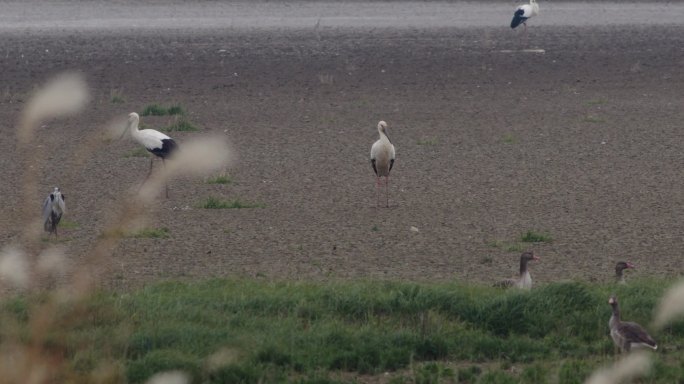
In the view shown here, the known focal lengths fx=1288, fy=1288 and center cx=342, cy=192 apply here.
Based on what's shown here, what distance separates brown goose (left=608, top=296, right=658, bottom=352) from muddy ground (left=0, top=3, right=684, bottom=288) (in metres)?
2.10

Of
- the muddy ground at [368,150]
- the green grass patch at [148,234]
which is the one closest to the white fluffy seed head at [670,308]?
the muddy ground at [368,150]

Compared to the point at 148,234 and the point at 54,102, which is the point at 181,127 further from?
the point at 54,102

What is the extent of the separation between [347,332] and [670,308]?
83.4 inches

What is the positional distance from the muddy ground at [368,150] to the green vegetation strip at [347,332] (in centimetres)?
110

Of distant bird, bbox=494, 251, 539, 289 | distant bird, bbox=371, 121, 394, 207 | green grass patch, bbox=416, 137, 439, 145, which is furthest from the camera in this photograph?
green grass patch, bbox=416, 137, 439, 145

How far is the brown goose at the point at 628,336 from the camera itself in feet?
26.0

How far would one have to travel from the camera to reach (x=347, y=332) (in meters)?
8.38

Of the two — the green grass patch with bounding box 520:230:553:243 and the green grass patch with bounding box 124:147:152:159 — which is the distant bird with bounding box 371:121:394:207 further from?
the green grass patch with bounding box 124:147:152:159

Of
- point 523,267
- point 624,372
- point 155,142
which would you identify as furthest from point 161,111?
point 624,372

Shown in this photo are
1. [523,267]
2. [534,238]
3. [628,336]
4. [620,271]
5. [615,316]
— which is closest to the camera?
[628,336]

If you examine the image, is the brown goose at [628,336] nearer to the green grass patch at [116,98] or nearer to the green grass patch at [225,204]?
the green grass patch at [225,204]

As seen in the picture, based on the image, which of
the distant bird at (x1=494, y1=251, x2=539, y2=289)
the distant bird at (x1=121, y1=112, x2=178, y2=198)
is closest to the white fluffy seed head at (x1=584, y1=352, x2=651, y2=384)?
the distant bird at (x1=494, y1=251, x2=539, y2=289)

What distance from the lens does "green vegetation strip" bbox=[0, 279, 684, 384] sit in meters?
7.82

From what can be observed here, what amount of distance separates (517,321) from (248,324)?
181 cm
